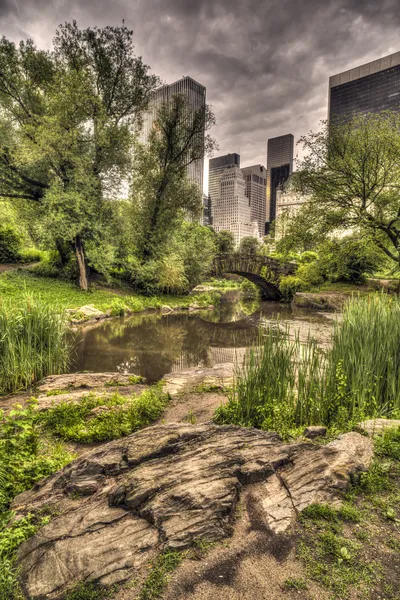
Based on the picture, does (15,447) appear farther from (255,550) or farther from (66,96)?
(66,96)

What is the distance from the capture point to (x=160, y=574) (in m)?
1.87

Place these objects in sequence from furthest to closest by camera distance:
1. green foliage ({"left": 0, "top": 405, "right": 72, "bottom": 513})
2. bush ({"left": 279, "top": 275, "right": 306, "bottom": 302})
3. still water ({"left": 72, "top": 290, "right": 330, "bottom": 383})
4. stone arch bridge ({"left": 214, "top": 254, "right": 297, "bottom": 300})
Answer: stone arch bridge ({"left": 214, "top": 254, "right": 297, "bottom": 300})
bush ({"left": 279, "top": 275, "right": 306, "bottom": 302})
still water ({"left": 72, "top": 290, "right": 330, "bottom": 383})
green foliage ({"left": 0, "top": 405, "right": 72, "bottom": 513})

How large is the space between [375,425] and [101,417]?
11.7 feet

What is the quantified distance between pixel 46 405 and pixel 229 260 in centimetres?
2175

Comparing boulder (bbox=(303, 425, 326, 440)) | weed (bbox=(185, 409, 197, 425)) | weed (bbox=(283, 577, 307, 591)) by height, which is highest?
boulder (bbox=(303, 425, 326, 440))

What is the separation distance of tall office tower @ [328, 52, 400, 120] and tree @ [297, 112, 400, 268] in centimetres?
7617

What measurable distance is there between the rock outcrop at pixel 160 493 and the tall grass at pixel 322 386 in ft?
2.42

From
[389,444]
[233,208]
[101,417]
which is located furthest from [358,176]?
[233,208]

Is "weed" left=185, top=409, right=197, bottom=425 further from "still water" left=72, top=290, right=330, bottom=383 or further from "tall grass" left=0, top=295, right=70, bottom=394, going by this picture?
"tall grass" left=0, top=295, right=70, bottom=394

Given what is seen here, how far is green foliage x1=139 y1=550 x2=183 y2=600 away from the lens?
176cm

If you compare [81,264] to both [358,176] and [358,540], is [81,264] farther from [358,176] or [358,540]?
[358,540]

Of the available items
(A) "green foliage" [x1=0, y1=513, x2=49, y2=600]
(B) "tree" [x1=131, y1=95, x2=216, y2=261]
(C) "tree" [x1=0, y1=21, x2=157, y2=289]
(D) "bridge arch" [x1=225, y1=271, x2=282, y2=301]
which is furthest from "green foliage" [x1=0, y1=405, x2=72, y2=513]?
(D) "bridge arch" [x1=225, y1=271, x2=282, y2=301]

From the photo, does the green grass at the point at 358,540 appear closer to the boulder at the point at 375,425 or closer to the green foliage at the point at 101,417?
the boulder at the point at 375,425

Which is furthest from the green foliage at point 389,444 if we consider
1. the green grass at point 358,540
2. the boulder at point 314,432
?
the boulder at point 314,432
